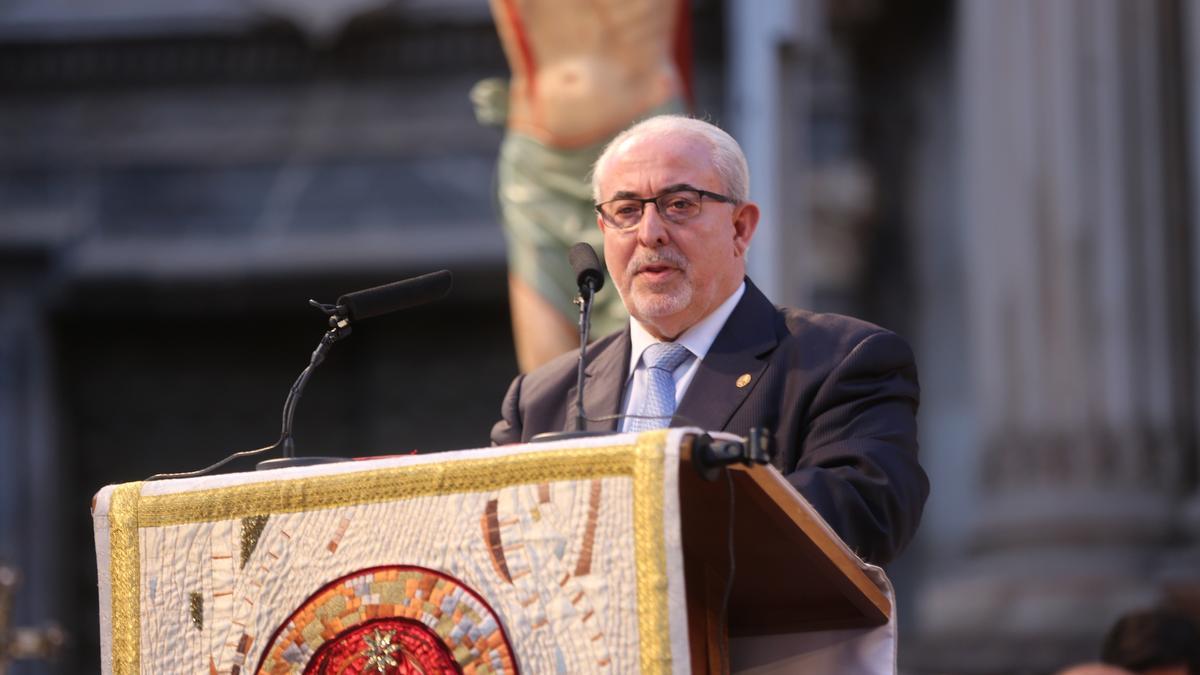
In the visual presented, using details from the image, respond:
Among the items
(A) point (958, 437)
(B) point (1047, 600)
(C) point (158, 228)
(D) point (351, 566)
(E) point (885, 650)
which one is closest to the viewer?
(D) point (351, 566)

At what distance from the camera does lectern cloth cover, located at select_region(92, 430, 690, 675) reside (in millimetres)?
2369

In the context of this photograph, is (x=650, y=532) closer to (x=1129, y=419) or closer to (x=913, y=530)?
(x=913, y=530)

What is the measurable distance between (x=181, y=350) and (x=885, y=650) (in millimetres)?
8177

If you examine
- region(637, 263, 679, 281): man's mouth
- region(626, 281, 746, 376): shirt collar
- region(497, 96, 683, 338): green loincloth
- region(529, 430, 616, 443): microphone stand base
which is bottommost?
region(529, 430, 616, 443): microphone stand base

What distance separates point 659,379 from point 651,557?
772mm

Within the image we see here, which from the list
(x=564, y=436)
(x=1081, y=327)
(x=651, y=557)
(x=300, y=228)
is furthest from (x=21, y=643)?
(x=300, y=228)

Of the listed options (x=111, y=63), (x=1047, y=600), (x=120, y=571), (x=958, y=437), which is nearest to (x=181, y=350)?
(x=111, y=63)

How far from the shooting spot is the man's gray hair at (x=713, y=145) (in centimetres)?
306

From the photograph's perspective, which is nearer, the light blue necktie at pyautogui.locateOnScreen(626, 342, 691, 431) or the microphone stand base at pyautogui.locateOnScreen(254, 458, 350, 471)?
the microphone stand base at pyautogui.locateOnScreen(254, 458, 350, 471)

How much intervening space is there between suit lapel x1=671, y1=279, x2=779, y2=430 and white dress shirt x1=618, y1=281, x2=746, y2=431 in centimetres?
2

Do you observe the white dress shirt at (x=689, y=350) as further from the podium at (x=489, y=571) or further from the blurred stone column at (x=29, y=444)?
the blurred stone column at (x=29, y=444)

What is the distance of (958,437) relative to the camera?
31.3 feet

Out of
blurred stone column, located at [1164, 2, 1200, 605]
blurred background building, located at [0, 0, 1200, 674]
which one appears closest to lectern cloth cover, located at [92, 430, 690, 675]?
blurred stone column, located at [1164, 2, 1200, 605]

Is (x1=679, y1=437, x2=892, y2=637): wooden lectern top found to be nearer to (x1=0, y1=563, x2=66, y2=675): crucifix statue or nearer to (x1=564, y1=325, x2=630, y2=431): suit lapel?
(x1=564, y1=325, x2=630, y2=431): suit lapel
